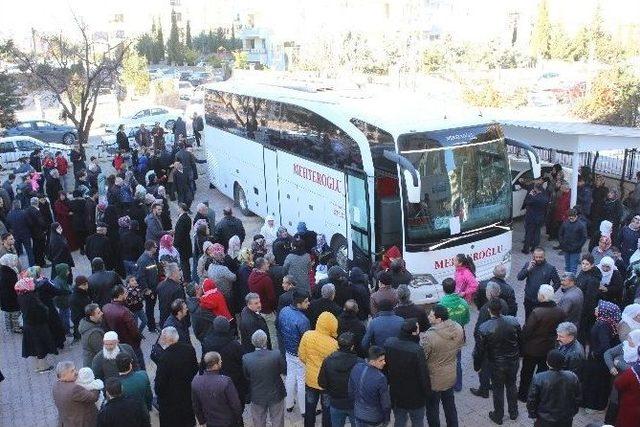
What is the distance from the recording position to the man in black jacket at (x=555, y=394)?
5773mm

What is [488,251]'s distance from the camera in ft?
35.2

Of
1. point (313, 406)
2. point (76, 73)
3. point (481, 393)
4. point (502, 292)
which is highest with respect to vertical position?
point (76, 73)

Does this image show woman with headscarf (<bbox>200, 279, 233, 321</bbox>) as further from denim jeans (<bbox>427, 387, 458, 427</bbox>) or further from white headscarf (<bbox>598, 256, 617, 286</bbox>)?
white headscarf (<bbox>598, 256, 617, 286</bbox>)

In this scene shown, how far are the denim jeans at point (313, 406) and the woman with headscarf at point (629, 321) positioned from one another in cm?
323

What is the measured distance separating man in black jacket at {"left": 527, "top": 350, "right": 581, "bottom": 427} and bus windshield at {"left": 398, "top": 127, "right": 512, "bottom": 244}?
4386 mm

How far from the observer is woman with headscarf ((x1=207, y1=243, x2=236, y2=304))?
888 cm

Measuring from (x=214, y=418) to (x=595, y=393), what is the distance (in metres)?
4.43

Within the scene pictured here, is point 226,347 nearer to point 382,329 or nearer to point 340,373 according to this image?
point 340,373

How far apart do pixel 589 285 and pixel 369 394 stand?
394cm

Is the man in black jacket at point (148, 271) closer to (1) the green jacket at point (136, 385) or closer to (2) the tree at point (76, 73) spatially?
(1) the green jacket at point (136, 385)

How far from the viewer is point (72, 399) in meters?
5.96

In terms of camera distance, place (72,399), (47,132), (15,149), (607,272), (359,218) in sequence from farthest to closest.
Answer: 1. (47,132)
2. (15,149)
3. (359,218)
4. (607,272)
5. (72,399)

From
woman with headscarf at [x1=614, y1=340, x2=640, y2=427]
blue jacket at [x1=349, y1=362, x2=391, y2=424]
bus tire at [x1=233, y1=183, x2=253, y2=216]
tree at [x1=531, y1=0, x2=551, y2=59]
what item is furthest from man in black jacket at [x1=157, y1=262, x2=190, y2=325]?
tree at [x1=531, y1=0, x2=551, y2=59]

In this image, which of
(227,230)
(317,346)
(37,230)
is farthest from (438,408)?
(37,230)
